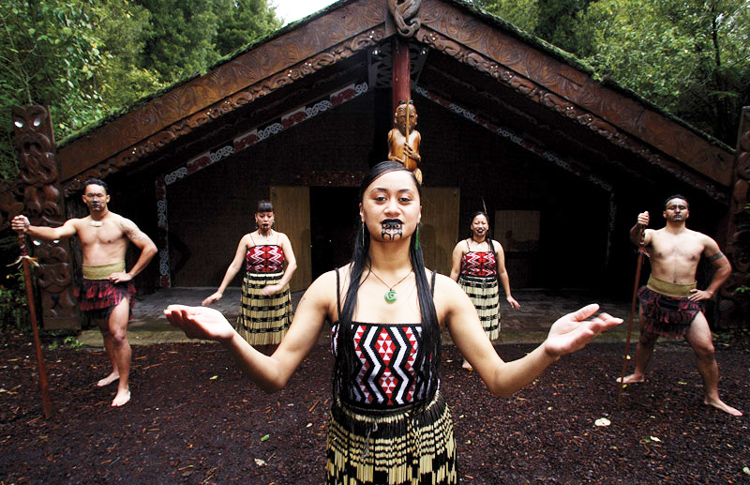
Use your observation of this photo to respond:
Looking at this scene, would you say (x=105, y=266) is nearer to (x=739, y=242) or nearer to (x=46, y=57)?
(x=46, y=57)

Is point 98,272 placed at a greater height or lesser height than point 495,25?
lesser

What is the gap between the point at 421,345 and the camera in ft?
5.33

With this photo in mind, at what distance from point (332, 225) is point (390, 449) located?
8.25 meters

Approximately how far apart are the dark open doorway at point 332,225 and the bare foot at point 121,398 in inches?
227

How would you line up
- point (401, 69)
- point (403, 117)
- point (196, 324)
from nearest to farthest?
point (196, 324)
point (403, 117)
point (401, 69)

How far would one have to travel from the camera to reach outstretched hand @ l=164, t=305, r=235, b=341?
4.32ft

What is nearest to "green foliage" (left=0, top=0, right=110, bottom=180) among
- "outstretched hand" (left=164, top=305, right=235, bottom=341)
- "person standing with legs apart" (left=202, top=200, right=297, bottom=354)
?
"person standing with legs apart" (left=202, top=200, right=297, bottom=354)

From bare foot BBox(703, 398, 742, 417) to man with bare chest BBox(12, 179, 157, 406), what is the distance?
6.01 meters

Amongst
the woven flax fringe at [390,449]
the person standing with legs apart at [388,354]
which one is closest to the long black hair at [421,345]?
the person standing with legs apart at [388,354]

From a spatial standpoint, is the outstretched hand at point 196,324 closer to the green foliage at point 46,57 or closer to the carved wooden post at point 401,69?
the carved wooden post at point 401,69

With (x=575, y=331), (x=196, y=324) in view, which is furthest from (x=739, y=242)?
(x=196, y=324)

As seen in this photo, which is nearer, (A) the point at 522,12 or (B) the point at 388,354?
(B) the point at 388,354

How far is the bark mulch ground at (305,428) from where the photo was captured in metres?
2.94

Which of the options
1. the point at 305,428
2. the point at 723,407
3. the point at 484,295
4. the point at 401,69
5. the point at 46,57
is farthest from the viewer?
the point at 46,57
